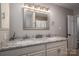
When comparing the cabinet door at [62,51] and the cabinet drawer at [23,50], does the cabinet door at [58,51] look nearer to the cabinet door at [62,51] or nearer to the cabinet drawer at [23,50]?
the cabinet door at [62,51]

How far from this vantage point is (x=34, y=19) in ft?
6.53

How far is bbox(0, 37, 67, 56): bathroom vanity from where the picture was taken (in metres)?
1.83

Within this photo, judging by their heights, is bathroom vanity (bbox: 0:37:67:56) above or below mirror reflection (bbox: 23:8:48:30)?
below

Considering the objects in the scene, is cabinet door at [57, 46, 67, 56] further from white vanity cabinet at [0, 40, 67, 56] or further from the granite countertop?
the granite countertop

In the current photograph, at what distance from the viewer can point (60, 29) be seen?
2.01 metres

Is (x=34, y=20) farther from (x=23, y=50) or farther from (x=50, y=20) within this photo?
(x=23, y=50)

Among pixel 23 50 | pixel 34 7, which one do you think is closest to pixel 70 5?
pixel 34 7

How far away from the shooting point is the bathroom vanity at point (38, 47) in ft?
5.99

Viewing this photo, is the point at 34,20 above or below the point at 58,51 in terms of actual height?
above

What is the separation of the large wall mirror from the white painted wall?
0.20 ft

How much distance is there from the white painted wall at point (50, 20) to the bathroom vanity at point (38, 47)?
0.12 m

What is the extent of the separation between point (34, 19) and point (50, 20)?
0.82 ft

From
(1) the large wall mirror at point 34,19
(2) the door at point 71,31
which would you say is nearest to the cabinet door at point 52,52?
(2) the door at point 71,31

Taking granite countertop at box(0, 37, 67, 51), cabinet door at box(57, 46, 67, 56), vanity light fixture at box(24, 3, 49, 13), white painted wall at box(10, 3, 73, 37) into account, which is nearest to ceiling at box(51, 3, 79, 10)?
white painted wall at box(10, 3, 73, 37)
